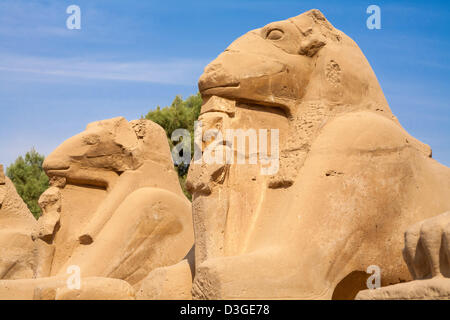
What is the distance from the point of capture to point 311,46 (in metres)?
5.97

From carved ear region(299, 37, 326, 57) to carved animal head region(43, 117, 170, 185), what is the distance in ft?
9.96

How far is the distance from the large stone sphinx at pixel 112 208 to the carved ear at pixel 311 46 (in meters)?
2.86

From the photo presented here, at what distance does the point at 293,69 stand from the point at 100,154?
3283mm

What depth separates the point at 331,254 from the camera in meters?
5.03

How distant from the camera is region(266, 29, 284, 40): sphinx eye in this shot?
6.05m

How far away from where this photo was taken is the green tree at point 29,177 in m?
18.3

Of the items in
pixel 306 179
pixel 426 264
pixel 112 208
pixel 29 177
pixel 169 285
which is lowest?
pixel 426 264

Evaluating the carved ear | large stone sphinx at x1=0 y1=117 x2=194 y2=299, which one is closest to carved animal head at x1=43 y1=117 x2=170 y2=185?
large stone sphinx at x1=0 y1=117 x2=194 y2=299

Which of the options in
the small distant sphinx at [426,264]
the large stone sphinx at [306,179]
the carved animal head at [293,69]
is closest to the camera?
the small distant sphinx at [426,264]

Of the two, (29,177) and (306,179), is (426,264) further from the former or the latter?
(29,177)

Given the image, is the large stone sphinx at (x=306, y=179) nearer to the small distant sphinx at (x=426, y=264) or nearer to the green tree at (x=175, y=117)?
the small distant sphinx at (x=426, y=264)

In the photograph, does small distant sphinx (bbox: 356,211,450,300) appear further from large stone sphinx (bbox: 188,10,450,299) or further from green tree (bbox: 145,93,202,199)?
green tree (bbox: 145,93,202,199)

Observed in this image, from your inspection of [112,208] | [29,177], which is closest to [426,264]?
[112,208]

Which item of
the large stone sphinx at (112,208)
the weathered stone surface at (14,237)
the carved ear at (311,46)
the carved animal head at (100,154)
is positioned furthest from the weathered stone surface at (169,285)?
the weathered stone surface at (14,237)
